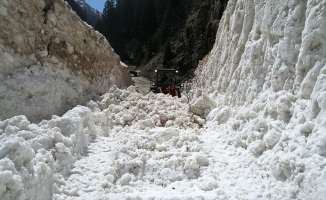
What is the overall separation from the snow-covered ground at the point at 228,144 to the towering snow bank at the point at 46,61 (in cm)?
144

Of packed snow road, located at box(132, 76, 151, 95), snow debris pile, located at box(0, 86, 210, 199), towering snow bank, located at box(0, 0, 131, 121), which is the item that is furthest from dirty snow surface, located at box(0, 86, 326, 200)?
packed snow road, located at box(132, 76, 151, 95)

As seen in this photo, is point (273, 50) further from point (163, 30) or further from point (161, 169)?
point (163, 30)

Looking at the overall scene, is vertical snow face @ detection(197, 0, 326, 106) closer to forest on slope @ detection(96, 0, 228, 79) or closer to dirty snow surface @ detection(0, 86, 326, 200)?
dirty snow surface @ detection(0, 86, 326, 200)

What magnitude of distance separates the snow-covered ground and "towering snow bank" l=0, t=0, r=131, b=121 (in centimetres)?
144

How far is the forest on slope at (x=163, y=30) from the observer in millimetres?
29984

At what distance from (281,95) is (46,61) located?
21.6 ft

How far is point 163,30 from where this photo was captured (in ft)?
180

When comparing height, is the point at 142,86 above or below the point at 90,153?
above

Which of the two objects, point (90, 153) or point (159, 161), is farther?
point (90, 153)

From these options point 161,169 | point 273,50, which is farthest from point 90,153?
point 273,50

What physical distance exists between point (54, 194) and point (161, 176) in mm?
1864

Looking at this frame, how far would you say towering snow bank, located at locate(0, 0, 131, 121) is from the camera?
682 cm

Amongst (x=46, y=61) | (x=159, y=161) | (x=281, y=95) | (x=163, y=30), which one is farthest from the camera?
(x=163, y=30)

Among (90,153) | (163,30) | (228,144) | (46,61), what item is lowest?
(90,153)
